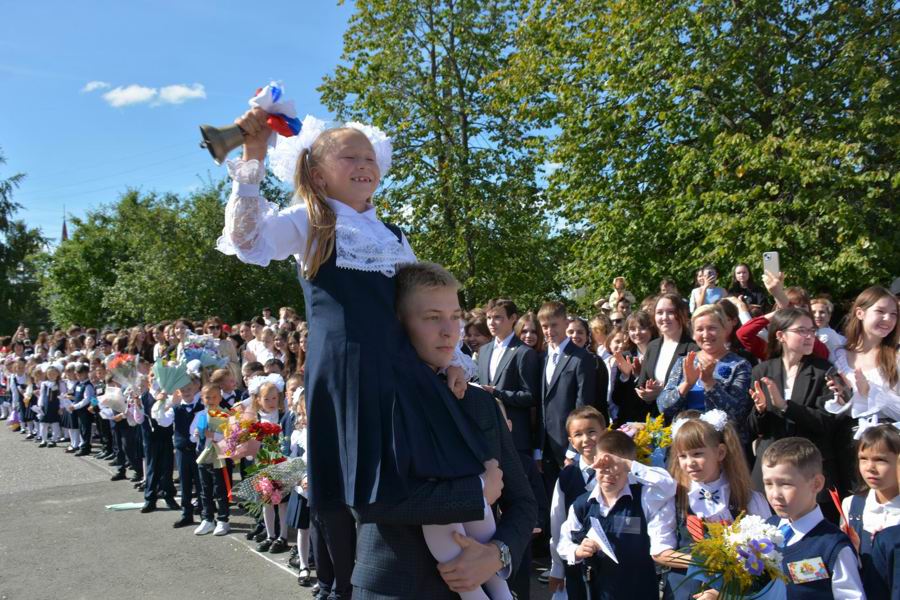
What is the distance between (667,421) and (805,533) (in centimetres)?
185

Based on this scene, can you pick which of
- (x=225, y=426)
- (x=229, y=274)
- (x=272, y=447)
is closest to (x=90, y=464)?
(x=225, y=426)

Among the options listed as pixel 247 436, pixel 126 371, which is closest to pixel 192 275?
pixel 126 371

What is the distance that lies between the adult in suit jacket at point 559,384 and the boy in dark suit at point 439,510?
4.30m

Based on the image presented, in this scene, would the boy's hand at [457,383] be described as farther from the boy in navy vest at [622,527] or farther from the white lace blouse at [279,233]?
the boy in navy vest at [622,527]

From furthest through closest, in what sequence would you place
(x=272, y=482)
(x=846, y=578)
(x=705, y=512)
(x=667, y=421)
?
(x=272, y=482)
(x=667, y=421)
(x=705, y=512)
(x=846, y=578)

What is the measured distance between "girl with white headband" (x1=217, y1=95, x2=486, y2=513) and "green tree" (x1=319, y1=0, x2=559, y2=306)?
16831 mm

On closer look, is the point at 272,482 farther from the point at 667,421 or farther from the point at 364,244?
the point at 364,244

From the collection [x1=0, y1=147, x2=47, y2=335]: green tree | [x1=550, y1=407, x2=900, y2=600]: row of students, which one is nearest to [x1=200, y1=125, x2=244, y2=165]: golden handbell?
[x1=550, y1=407, x2=900, y2=600]: row of students

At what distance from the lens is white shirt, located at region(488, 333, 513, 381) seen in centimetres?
708

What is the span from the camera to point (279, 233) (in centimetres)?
202

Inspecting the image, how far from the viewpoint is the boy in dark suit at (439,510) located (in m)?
1.76

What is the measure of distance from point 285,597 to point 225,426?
6.06 feet

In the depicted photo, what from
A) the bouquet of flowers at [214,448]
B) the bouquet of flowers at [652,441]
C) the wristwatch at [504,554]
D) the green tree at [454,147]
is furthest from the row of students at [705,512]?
the green tree at [454,147]

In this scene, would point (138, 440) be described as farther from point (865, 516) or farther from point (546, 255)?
point (546, 255)
